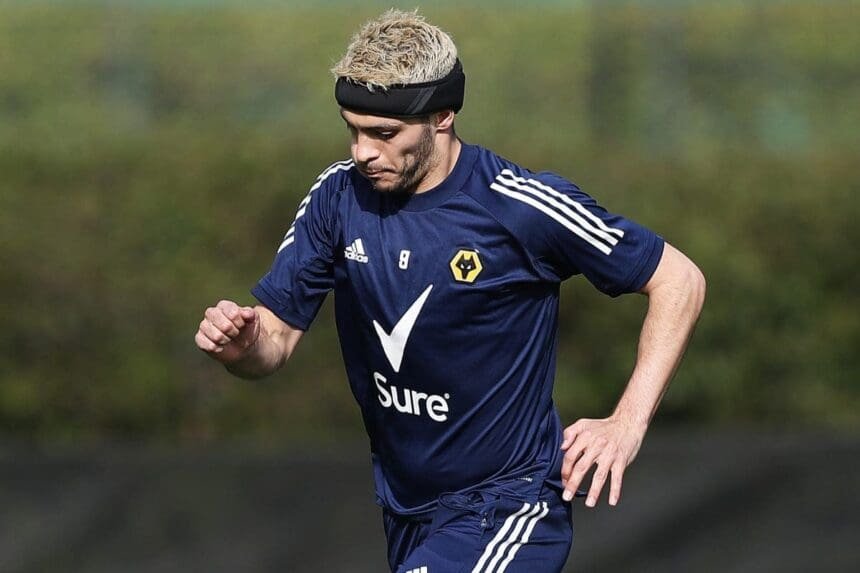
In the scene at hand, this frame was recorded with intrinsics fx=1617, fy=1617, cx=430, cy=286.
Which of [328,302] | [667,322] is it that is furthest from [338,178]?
[328,302]

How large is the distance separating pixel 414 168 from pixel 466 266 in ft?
1.08

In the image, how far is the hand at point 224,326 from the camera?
457cm

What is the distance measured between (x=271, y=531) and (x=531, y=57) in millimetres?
5355

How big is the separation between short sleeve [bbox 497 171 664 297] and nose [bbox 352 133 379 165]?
16.2 inches

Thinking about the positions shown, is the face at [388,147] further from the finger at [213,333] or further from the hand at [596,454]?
the hand at [596,454]

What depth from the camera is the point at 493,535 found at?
15.7ft

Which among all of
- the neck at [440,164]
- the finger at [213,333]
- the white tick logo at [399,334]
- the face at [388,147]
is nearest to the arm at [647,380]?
the white tick logo at [399,334]

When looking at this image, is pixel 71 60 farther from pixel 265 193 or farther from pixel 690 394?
pixel 690 394

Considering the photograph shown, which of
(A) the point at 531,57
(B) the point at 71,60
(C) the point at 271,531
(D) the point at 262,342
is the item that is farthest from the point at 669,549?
(B) the point at 71,60

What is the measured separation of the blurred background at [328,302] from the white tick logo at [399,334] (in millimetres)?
3129

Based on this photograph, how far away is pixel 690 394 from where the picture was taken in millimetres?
10164

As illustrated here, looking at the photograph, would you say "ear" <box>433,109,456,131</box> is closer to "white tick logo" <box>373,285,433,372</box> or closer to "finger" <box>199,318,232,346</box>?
"white tick logo" <box>373,285,433,372</box>

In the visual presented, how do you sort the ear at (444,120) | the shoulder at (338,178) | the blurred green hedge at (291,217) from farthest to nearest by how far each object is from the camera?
the blurred green hedge at (291,217) < the shoulder at (338,178) < the ear at (444,120)

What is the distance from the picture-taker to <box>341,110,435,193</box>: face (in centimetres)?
462
